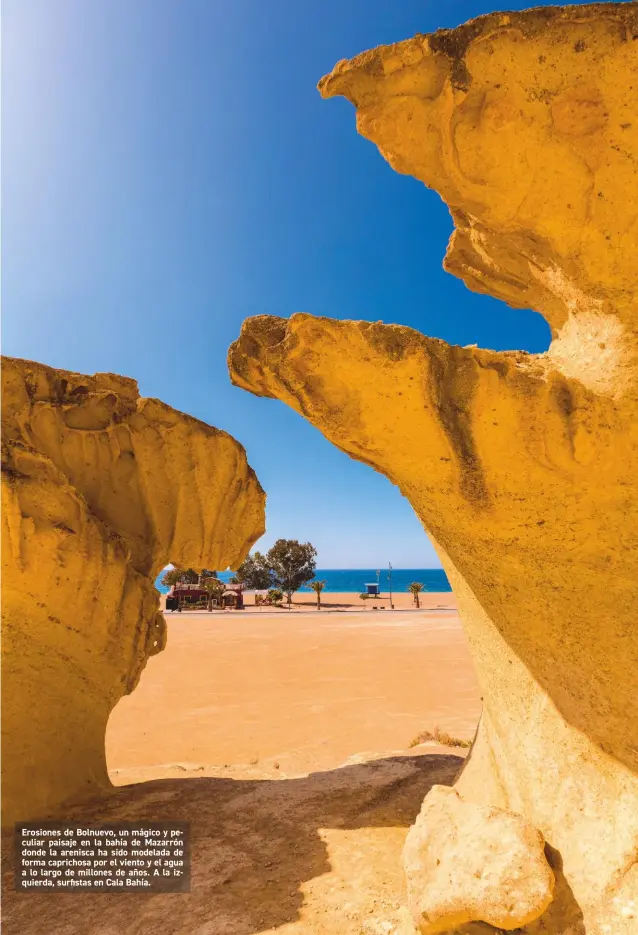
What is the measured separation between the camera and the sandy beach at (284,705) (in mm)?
6684

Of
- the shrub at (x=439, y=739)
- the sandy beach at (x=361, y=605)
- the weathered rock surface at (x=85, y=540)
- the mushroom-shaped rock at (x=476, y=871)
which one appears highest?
the weathered rock surface at (x=85, y=540)

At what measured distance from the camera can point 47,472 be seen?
4508 millimetres

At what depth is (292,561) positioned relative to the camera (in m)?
43.6

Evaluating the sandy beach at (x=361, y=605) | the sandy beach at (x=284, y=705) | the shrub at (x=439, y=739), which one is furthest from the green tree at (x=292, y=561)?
the shrub at (x=439, y=739)

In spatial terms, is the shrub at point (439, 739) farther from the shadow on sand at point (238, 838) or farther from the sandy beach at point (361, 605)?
the sandy beach at point (361, 605)

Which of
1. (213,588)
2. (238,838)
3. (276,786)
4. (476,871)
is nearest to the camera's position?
(476,871)

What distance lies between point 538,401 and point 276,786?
15.3 feet

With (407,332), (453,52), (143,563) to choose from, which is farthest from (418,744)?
(453,52)

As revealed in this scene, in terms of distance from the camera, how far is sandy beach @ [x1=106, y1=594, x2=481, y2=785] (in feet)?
21.9

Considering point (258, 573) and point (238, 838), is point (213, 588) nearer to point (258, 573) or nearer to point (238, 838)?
point (258, 573)

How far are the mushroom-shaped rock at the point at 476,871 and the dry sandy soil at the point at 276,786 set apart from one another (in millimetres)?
442

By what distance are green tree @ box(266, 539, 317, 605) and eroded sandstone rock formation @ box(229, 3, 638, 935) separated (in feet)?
135

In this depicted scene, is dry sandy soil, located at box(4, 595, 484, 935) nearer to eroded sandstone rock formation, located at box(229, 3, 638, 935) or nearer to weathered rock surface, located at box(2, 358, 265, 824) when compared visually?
weathered rock surface, located at box(2, 358, 265, 824)

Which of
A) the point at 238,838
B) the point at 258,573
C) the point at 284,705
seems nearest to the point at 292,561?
the point at 258,573
